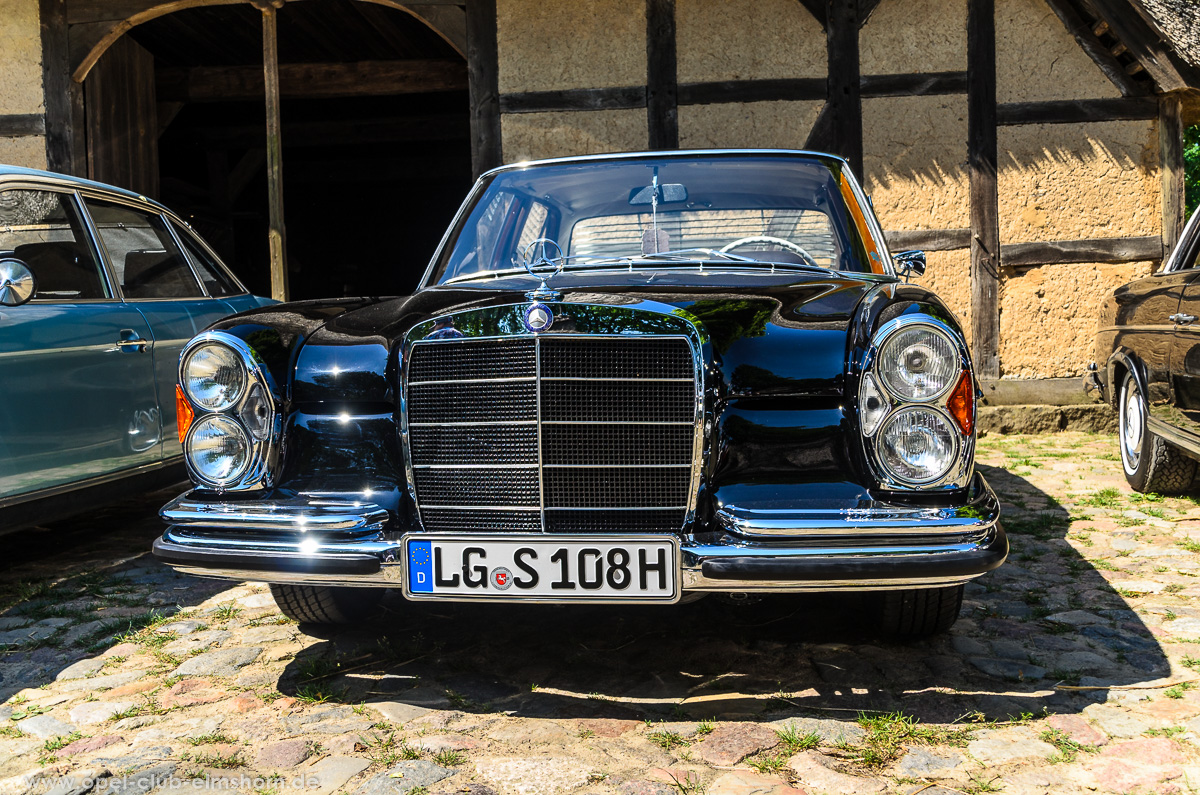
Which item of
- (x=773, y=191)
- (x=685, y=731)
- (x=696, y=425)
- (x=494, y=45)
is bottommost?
(x=685, y=731)

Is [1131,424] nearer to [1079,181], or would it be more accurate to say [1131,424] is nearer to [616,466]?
[1079,181]

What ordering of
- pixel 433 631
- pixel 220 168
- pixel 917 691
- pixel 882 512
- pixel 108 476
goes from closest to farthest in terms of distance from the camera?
pixel 882 512
pixel 917 691
pixel 433 631
pixel 108 476
pixel 220 168

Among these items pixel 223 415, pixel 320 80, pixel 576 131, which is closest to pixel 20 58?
pixel 320 80

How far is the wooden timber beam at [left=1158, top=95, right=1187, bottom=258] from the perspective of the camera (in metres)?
7.36

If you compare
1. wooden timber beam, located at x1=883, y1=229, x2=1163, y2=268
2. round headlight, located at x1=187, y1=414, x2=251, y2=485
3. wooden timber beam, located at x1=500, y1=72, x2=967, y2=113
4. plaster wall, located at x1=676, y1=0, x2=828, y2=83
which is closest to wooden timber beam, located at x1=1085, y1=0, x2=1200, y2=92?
wooden timber beam, located at x1=500, y1=72, x2=967, y2=113

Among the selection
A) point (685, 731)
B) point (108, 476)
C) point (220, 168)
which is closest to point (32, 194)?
point (108, 476)

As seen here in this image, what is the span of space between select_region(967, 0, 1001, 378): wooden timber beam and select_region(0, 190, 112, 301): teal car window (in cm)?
626

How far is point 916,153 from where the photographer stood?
7512mm

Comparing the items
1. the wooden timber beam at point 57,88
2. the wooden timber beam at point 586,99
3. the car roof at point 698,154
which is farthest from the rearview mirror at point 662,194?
the wooden timber beam at point 57,88

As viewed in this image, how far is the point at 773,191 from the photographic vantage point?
3.53 m

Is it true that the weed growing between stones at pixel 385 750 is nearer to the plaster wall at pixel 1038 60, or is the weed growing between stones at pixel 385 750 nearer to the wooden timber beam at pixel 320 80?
the plaster wall at pixel 1038 60

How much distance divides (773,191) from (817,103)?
14.6 ft

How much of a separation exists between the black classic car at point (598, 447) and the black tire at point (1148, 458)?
2942 mm

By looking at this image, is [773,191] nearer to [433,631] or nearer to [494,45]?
[433,631]
